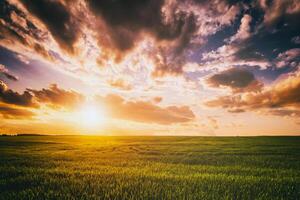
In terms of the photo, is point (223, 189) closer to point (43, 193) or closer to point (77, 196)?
point (77, 196)

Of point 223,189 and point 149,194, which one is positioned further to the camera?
point 223,189

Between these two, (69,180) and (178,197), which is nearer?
(178,197)

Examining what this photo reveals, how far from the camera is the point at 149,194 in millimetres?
6137

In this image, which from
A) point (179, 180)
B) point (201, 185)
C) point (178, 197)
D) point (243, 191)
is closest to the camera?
point (178, 197)

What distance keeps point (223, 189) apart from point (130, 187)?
3154 mm

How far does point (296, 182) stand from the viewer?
8109mm

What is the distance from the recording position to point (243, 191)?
257 inches

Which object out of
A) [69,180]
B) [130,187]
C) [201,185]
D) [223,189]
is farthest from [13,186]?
[223,189]

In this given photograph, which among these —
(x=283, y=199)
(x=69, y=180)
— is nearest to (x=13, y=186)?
(x=69, y=180)

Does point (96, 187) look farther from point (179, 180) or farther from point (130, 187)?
point (179, 180)

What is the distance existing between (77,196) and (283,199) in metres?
6.22

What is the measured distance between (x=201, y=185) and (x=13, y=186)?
6.89 meters

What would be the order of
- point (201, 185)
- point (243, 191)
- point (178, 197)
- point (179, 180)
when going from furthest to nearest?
1. point (179, 180)
2. point (201, 185)
3. point (243, 191)
4. point (178, 197)

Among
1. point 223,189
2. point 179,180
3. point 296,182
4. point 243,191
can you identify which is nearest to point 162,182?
point 179,180
